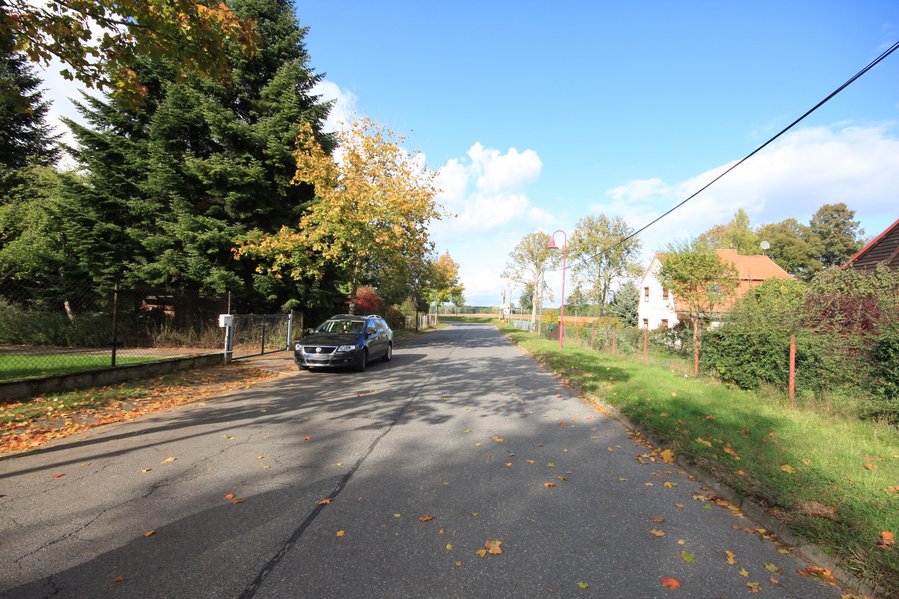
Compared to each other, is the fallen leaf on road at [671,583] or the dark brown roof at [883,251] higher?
the dark brown roof at [883,251]

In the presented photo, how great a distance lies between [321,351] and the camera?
11.7m

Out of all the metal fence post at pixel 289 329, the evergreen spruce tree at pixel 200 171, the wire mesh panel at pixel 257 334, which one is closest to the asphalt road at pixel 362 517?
the wire mesh panel at pixel 257 334

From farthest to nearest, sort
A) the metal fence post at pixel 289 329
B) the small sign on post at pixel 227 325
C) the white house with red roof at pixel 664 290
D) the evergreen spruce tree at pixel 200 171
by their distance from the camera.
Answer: the white house with red roof at pixel 664 290 < the metal fence post at pixel 289 329 < the evergreen spruce tree at pixel 200 171 < the small sign on post at pixel 227 325

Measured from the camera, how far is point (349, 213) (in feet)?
53.6

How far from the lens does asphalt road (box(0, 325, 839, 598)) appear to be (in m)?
2.70

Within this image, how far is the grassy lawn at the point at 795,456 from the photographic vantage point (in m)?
3.25

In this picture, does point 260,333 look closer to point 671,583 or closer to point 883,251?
point 671,583

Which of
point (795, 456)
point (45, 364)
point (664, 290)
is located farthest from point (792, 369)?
point (664, 290)

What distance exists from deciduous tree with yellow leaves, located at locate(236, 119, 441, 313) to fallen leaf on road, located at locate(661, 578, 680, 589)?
49.1ft

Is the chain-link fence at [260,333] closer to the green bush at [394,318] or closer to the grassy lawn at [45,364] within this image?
the grassy lawn at [45,364]

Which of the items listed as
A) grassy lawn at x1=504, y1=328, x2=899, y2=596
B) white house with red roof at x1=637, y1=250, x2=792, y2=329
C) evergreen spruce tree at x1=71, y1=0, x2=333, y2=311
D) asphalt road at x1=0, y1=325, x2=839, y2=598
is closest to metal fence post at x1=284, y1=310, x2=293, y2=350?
evergreen spruce tree at x1=71, y1=0, x2=333, y2=311

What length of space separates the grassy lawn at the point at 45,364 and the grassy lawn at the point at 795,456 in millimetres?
11099

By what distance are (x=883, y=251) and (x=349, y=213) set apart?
2001cm

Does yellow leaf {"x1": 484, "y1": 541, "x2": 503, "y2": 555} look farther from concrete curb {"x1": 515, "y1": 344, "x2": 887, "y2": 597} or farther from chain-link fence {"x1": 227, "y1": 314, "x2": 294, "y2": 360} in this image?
chain-link fence {"x1": 227, "y1": 314, "x2": 294, "y2": 360}
